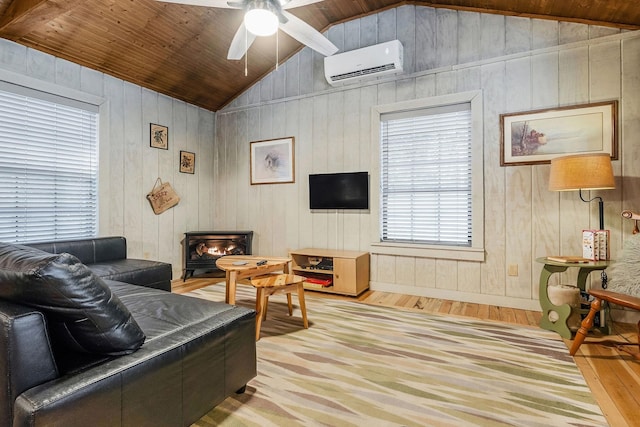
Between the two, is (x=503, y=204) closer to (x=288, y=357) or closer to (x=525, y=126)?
(x=525, y=126)

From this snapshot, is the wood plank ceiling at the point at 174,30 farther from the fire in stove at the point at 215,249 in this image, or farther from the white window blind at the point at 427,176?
the fire in stove at the point at 215,249

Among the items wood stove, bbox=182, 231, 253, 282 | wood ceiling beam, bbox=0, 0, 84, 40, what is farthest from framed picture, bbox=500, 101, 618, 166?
wood ceiling beam, bbox=0, 0, 84, 40

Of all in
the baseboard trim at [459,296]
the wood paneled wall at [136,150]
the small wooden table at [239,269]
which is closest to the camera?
the small wooden table at [239,269]

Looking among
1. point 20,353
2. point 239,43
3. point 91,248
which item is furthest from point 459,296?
point 91,248

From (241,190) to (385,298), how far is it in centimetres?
271

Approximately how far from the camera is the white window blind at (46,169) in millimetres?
3098

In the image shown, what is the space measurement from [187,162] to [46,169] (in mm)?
1701

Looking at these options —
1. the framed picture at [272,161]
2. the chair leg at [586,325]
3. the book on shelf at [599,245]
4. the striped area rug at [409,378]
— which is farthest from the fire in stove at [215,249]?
the book on shelf at [599,245]

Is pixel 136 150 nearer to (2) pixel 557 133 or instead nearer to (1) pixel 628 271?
(2) pixel 557 133

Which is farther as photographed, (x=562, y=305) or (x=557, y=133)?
(x=557, y=133)

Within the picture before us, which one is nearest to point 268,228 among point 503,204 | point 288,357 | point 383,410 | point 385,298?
point 385,298

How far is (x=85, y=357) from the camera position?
124cm

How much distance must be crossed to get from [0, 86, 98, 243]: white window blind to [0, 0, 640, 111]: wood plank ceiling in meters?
0.63

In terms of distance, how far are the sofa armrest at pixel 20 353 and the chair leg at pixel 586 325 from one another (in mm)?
2871
